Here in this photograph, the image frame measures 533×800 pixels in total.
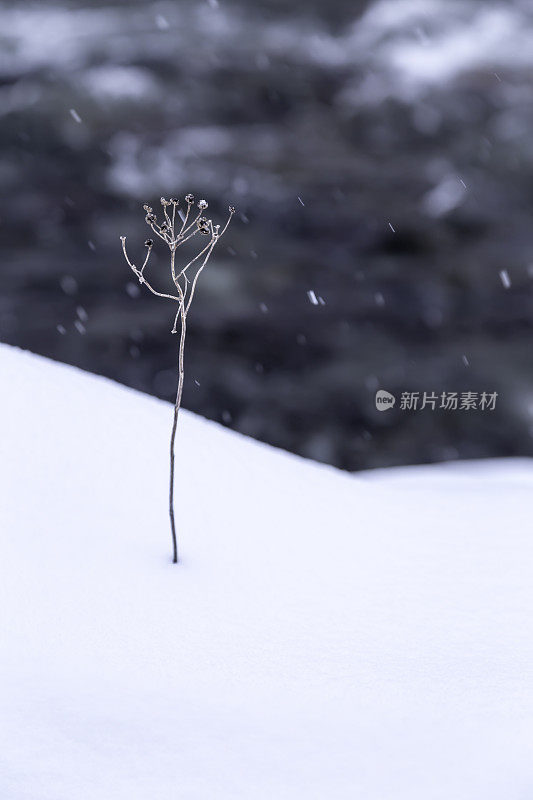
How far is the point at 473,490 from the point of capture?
681 centimetres

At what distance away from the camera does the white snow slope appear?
251 centimetres

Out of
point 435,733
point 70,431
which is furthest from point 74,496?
point 435,733

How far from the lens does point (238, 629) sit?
11.5 ft

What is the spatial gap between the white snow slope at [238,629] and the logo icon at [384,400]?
4242 mm

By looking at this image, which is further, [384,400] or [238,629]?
[384,400]

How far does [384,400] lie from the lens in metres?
10.5

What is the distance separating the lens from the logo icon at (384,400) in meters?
10.3

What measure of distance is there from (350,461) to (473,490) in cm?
261

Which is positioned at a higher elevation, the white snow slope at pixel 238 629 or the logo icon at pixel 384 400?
the logo icon at pixel 384 400

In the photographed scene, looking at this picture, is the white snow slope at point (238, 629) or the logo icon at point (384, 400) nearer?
the white snow slope at point (238, 629)

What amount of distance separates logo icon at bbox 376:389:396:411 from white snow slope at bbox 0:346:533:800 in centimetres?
424

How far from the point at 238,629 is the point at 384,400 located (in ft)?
24.1

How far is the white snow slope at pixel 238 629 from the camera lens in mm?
2506

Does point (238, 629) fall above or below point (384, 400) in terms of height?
below
